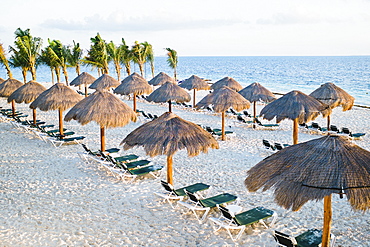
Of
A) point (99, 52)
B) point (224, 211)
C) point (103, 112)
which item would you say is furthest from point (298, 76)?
point (224, 211)

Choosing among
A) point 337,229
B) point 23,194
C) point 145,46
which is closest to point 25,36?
point 145,46

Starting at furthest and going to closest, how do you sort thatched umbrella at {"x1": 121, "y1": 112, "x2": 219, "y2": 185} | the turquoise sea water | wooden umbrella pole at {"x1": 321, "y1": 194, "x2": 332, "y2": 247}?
the turquoise sea water
thatched umbrella at {"x1": 121, "y1": 112, "x2": 219, "y2": 185}
wooden umbrella pole at {"x1": 321, "y1": 194, "x2": 332, "y2": 247}

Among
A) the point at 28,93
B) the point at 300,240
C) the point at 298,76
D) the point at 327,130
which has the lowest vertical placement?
the point at 300,240

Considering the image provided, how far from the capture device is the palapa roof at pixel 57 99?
12609 millimetres

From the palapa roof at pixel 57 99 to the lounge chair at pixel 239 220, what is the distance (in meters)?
8.04

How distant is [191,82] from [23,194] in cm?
1386

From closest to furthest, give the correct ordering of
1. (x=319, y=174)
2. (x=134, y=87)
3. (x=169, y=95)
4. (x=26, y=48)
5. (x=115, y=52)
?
(x=319, y=174)
(x=169, y=95)
(x=134, y=87)
(x=26, y=48)
(x=115, y=52)

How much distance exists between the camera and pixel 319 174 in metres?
4.55

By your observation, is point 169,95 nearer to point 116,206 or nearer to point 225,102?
point 225,102

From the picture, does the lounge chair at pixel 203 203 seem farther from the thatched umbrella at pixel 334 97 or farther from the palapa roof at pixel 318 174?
the thatched umbrella at pixel 334 97

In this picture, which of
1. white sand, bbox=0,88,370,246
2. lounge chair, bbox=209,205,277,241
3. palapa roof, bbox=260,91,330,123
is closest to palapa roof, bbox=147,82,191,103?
white sand, bbox=0,88,370,246

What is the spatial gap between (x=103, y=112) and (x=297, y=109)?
18.8 feet

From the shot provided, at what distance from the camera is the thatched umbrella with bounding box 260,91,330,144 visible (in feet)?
35.8

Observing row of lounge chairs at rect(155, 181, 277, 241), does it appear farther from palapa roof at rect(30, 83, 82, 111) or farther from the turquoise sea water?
the turquoise sea water
